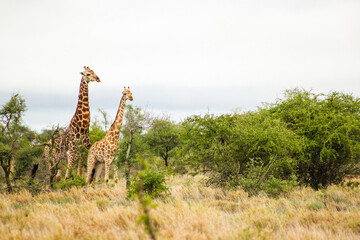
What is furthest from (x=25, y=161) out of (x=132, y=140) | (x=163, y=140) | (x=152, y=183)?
(x=163, y=140)

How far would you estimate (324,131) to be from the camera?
A: 35.8 feet

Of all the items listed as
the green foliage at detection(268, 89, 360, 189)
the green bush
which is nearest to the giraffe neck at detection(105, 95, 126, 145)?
the green bush

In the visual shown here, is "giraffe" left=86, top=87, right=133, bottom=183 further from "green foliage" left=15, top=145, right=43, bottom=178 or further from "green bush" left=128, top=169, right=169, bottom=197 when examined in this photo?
"green bush" left=128, top=169, right=169, bottom=197

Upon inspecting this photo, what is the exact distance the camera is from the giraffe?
421 inches

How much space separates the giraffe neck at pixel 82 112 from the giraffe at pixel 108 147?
3.69 feet

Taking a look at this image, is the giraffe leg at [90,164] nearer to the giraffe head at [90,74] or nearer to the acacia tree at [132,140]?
the acacia tree at [132,140]

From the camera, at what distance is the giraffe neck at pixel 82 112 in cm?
1160

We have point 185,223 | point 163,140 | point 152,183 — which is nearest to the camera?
point 185,223

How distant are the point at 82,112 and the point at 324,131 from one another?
977 cm

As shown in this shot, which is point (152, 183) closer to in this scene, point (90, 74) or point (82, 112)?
point (82, 112)

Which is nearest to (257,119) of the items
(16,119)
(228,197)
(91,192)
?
(228,197)

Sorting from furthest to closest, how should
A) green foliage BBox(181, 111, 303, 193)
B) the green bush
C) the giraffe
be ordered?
the giraffe < green foliage BBox(181, 111, 303, 193) < the green bush

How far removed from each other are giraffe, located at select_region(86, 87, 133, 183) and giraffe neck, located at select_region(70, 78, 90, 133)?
3.69ft

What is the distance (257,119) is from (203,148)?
8.48 ft
